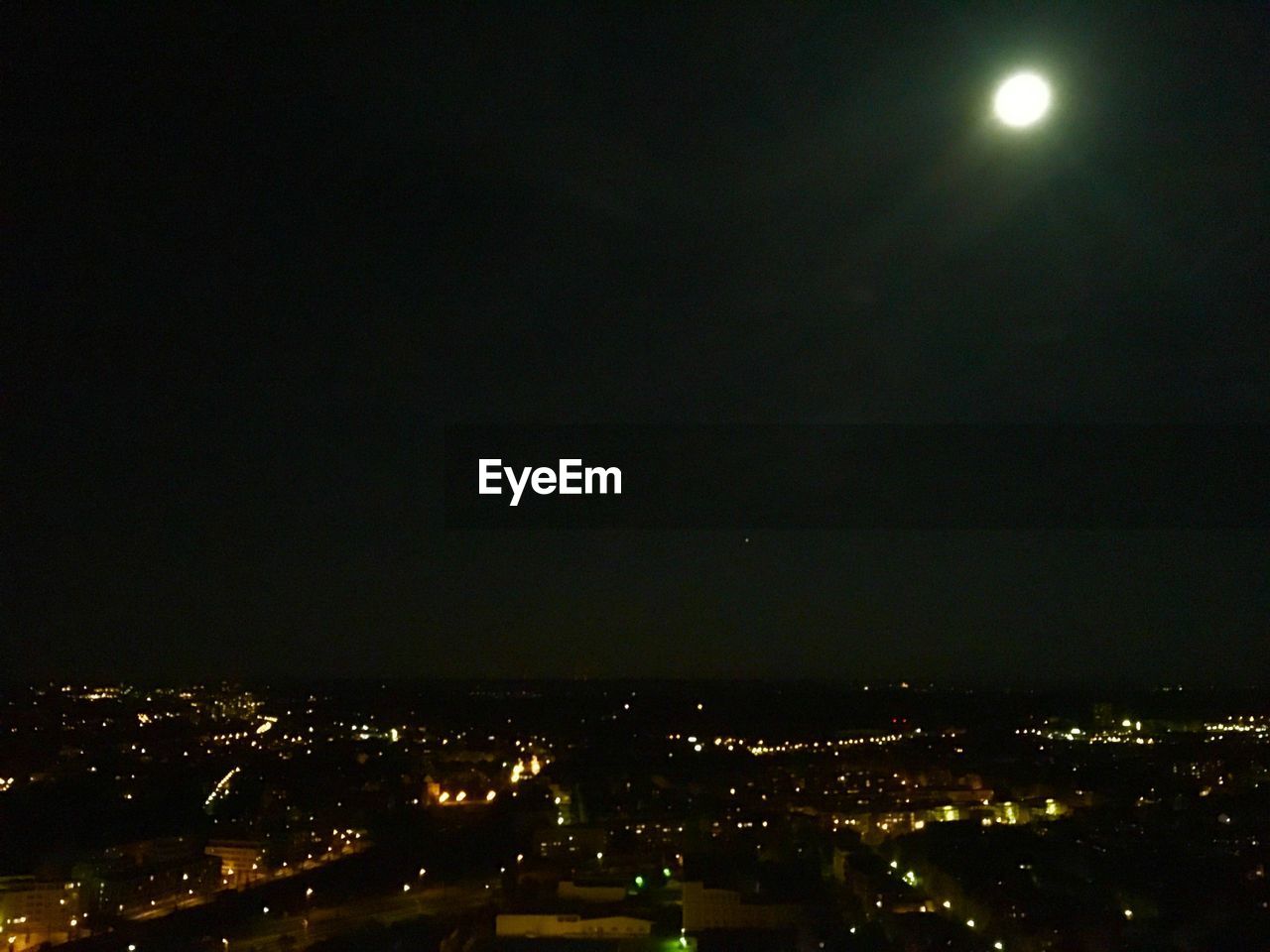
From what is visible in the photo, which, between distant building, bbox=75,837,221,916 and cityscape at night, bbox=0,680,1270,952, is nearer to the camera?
cityscape at night, bbox=0,680,1270,952

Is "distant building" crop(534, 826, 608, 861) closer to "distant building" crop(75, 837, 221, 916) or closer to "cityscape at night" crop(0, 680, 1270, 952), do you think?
"cityscape at night" crop(0, 680, 1270, 952)

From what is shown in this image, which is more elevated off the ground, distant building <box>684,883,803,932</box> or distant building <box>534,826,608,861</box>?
distant building <box>534,826,608,861</box>

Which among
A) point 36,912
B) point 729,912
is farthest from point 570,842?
point 36,912

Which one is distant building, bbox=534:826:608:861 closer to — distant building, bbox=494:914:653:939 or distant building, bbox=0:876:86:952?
distant building, bbox=494:914:653:939

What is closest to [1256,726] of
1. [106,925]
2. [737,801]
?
[737,801]

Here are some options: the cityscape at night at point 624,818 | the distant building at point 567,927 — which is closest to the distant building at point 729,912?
the cityscape at night at point 624,818

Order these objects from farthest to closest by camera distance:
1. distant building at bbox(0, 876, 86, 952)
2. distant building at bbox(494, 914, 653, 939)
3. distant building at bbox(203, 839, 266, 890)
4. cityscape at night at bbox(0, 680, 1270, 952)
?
distant building at bbox(203, 839, 266, 890), distant building at bbox(0, 876, 86, 952), cityscape at night at bbox(0, 680, 1270, 952), distant building at bbox(494, 914, 653, 939)

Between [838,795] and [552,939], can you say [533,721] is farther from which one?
[552,939]

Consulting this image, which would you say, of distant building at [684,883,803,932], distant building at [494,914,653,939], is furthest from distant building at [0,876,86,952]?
distant building at [684,883,803,932]

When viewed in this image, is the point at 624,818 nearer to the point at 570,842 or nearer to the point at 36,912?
the point at 570,842

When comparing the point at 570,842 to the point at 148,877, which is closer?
the point at 148,877


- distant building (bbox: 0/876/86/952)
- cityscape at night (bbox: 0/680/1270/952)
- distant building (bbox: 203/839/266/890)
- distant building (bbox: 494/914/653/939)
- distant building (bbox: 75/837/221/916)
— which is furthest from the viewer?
distant building (bbox: 203/839/266/890)
